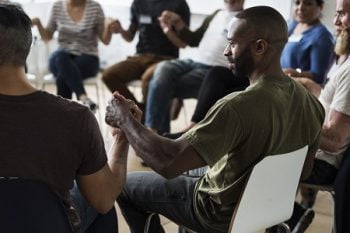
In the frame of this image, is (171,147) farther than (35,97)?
Yes

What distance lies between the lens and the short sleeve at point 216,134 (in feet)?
4.97

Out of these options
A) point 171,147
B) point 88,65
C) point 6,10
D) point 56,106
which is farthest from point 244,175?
point 88,65

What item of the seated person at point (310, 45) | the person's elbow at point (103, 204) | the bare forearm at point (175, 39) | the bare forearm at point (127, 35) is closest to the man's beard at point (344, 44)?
the seated person at point (310, 45)

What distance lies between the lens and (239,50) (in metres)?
1.73

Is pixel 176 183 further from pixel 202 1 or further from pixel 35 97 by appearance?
pixel 202 1

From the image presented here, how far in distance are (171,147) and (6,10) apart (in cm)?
60

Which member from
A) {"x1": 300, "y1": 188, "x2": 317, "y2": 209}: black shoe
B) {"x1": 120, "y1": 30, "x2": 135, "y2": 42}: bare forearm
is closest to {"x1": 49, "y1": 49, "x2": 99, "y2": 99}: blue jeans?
{"x1": 120, "y1": 30, "x2": 135, "y2": 42}: bare forearm

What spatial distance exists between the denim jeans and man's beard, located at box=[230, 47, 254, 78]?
1.39 feet

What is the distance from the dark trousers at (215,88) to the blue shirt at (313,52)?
38 centimetres

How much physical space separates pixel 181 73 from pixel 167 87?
156 mm

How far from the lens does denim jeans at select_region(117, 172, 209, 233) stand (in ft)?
5.95

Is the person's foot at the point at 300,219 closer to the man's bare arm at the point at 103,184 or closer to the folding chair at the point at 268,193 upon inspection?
the folding chair at the point at 268,193

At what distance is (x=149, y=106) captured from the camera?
3.79 meters

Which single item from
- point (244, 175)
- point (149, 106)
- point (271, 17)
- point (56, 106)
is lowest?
point (149, 106)
